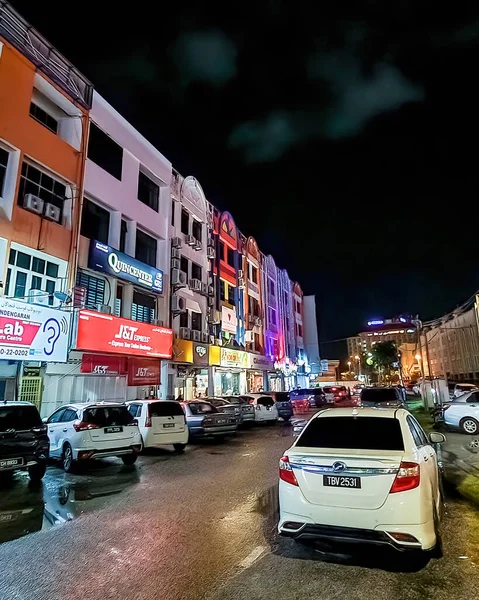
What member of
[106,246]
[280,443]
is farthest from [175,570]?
[106,246]

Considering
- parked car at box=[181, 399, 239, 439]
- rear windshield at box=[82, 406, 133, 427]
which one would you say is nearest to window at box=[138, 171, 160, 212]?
parked car at box=[181, 399, 239, 439]

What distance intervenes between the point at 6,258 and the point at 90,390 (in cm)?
701

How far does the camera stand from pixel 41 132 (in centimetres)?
1741

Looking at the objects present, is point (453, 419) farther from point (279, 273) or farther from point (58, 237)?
point (279, 273)

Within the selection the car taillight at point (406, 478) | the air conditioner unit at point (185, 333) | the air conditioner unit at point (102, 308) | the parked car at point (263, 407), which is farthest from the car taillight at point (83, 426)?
the air conditioner unit at point (185, 333)

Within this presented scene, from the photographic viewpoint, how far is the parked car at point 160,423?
40.9 feet

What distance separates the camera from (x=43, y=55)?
17672mm

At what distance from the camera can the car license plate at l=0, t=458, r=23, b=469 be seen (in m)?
8.66

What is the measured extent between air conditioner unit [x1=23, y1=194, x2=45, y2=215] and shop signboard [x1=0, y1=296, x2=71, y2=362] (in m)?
4.37

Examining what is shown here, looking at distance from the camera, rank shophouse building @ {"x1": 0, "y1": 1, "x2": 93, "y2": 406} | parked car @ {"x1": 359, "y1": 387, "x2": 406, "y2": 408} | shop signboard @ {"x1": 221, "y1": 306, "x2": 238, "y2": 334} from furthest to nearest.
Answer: shop signboard @ {"x1": 221, "y1": 306, "x2": 238, "y2": 334} < parked car @ {"x1": 359, "y1": 387, "x2": 406, "y2": 408} < shophouse building @ {"x1": 0, "y1": 1, "x2": 93, "y2": 406}

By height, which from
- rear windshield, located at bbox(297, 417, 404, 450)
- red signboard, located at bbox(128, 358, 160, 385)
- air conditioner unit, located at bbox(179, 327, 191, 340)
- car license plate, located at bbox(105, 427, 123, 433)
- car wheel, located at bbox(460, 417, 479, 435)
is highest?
air conditioner unit, located at bbox(179, 327, 191, 340)

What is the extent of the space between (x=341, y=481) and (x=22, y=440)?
764 cm

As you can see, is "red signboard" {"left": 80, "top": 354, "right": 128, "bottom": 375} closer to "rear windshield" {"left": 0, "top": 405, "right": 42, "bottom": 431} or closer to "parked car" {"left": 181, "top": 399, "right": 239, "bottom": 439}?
"parked car" {"left": 181, "top": 399, "right": 239, "bottom": 439}

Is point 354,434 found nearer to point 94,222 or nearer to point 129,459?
point 129,459
